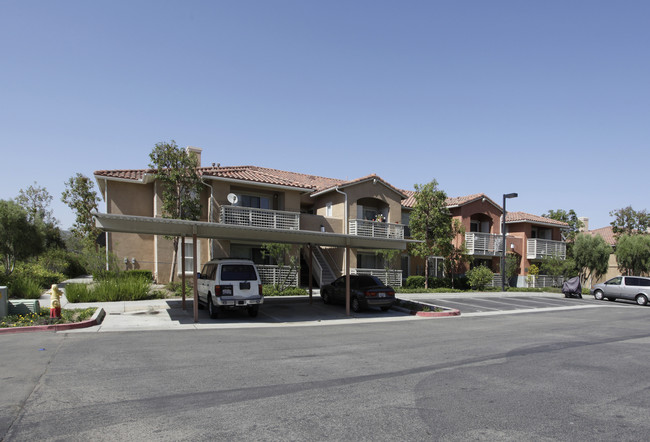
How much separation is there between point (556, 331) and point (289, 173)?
2339 cm

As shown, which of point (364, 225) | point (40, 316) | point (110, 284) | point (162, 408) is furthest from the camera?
point (364, 225)

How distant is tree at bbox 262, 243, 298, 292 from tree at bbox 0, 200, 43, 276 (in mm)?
11410

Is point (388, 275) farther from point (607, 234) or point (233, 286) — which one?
point (607, 234)

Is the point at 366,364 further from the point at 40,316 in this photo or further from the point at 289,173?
the point at 289,173

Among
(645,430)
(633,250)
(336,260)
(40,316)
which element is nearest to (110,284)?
(40,316)

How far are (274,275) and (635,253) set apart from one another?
31185 millimetres

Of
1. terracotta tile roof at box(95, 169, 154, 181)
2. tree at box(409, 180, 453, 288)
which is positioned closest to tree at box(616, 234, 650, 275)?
tree at box(409, 180, 453, 288)

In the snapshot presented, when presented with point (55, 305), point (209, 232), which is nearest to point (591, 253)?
point (209, 232)

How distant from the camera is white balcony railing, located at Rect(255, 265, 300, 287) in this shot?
80.7 feet

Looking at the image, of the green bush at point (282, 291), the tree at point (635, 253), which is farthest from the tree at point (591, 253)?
the green bush at point (282, 291)

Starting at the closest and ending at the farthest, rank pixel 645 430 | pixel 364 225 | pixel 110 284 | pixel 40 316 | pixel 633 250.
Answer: pixel 645 430 → pixel 40 316 → pixel 110 284 → pixel 364 225 → pixel 633 250

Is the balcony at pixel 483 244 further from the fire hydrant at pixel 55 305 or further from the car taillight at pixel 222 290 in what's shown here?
the fire hydrant at pixel 55 305

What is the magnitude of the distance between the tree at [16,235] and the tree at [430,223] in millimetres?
21644

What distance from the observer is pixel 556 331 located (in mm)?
13812
